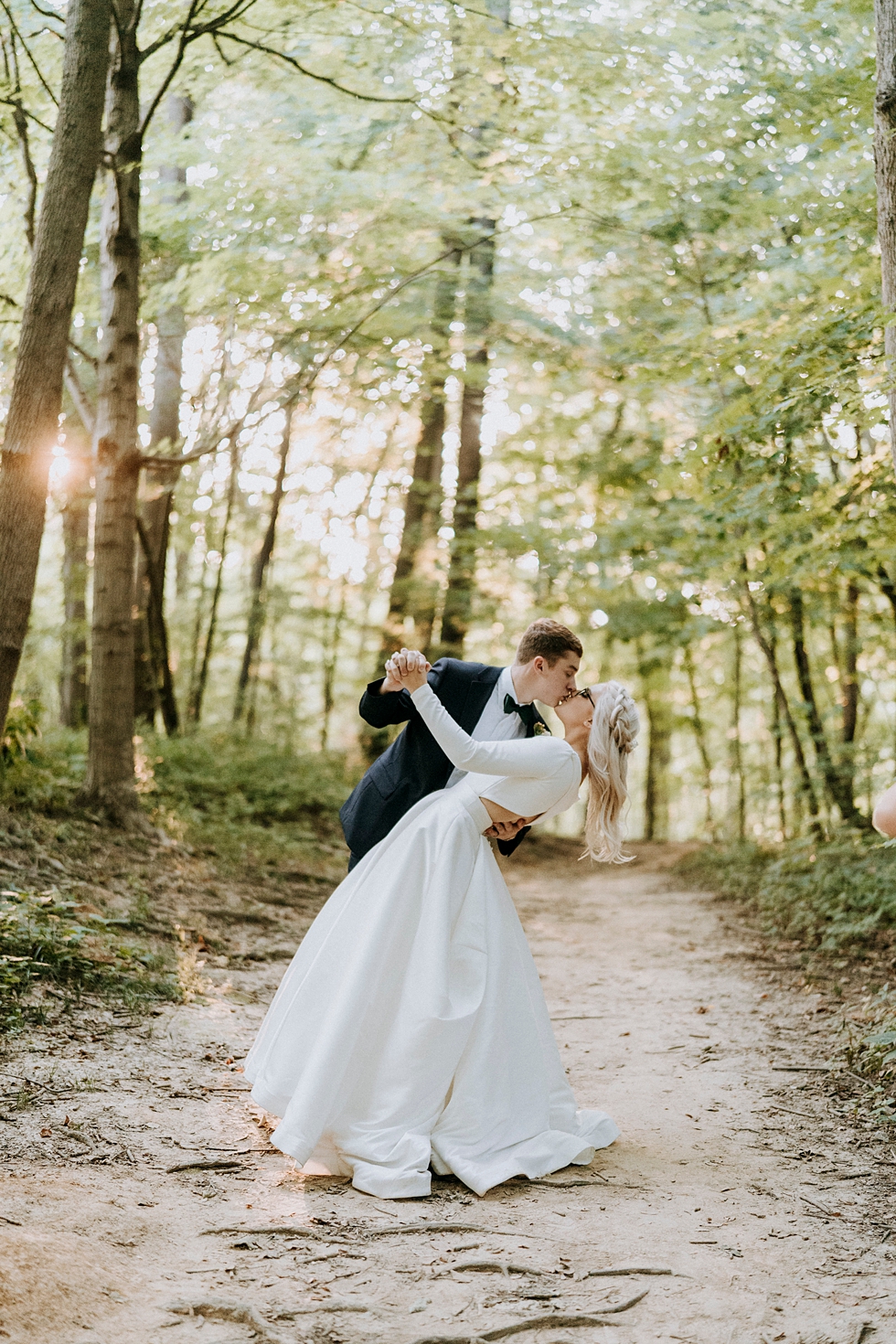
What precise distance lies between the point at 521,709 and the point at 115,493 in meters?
4.87

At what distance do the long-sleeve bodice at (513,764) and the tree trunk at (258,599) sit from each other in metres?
10.1

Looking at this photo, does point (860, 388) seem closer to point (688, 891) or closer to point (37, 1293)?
point (37, 1293)

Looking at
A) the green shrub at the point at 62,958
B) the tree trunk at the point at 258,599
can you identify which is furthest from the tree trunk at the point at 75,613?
the green shrub at the point at 62,958

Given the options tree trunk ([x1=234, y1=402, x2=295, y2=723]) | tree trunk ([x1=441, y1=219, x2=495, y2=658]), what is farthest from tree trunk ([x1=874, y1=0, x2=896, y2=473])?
tree trunk ([x1=234, y1=402, x2=295, y2=723])

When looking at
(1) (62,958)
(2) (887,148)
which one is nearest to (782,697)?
(2) (887,148)

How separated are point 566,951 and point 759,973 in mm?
1574

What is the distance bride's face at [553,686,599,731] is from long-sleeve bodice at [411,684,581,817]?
0.71ft

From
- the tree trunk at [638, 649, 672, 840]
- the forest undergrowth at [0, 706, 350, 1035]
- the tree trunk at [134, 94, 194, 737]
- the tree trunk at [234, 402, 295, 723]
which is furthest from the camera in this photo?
the tree trunk at [638, 649, 672, 840]

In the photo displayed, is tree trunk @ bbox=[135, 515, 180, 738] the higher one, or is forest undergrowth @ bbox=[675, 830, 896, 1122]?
tree trunk @ bbox=[135, 515, 180, 738]

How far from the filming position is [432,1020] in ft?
11.5

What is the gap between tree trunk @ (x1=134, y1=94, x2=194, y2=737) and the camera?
34.9 ft

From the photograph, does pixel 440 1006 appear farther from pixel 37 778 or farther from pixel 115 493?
pixel 115 493

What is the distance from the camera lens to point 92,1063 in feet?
14.0

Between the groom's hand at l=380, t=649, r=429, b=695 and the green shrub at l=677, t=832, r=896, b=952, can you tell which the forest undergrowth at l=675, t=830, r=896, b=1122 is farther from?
the groom's hand at l=380, t=649, r=429, b=695
